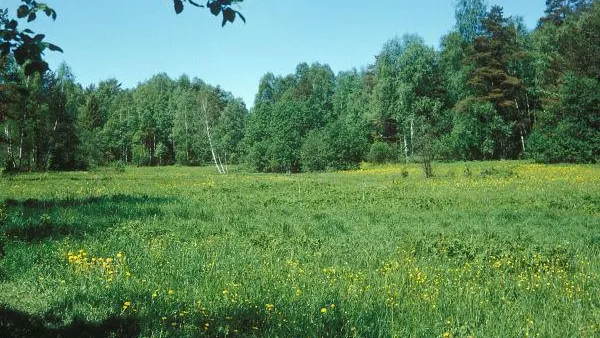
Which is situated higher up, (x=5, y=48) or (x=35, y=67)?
(x=5, y=48)

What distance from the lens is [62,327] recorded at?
4852 mm

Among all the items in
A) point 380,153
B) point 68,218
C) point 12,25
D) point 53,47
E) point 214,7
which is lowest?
point 68,218

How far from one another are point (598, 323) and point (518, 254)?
359 centimetres

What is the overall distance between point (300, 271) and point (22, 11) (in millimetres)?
5316

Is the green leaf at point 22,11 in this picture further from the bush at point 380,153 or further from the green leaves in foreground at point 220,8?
the bush at point 380,153

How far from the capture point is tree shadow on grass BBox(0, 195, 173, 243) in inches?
401

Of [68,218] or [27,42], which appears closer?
[27,42]

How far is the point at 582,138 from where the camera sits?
35.2 meters

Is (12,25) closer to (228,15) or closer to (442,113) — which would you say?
(228,15)

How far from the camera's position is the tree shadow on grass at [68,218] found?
10.2 metres

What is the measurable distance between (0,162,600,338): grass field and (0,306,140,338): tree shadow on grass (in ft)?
0.07

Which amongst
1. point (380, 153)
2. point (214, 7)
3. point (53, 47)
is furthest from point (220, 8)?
point (380, 153)

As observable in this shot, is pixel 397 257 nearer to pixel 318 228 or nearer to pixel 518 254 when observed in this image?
pixel 518 254

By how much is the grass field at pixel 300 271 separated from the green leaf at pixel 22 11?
3.19 m
